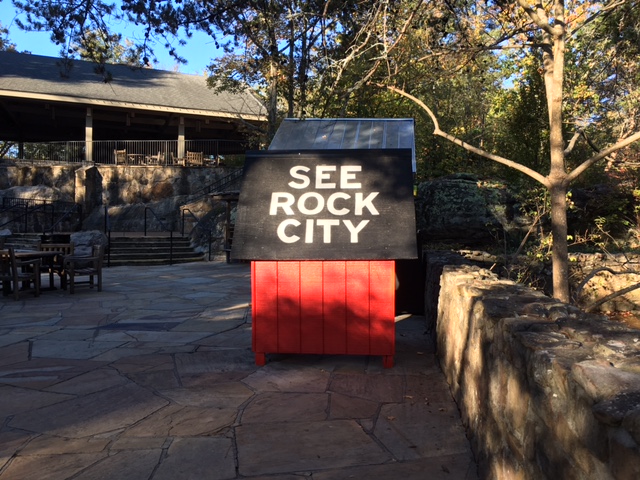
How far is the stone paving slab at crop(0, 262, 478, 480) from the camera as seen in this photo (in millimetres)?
2840

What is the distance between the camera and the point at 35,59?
26.8m

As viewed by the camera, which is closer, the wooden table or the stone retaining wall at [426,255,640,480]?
the stone retaining wall at [426,255,640,480]

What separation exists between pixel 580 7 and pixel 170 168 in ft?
67.9

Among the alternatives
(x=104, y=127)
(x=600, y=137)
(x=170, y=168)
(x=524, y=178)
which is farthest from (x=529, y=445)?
Answer: (x=104, y=127)

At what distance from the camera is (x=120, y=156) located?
2548cm

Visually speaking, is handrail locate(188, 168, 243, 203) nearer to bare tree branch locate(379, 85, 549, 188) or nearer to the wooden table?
the wooden table

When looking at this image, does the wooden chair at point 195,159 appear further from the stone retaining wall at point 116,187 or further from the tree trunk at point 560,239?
the tree trunk at point 560,239

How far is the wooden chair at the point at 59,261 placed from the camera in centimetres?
966

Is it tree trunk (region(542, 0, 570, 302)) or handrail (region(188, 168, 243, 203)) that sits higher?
handrail (region(188, 168, 243, 203))

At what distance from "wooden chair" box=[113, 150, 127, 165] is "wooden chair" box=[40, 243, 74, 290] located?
627 inches

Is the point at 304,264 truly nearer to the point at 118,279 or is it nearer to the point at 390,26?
the point at 390,26

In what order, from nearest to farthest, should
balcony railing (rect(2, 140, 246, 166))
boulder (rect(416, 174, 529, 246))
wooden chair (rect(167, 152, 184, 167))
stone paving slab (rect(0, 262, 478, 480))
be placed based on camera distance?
1. stone paving slab (rect(0, 262, 478, 480))
2. boulder (rect(416, 174, 529, 246))
3. balcony railing (rect(2, 140, 246, 166))
4. wooden chair (rect(167, 152, 184, 167))

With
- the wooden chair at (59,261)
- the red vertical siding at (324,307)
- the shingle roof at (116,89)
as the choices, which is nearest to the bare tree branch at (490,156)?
the red vertical siding at (324,307)

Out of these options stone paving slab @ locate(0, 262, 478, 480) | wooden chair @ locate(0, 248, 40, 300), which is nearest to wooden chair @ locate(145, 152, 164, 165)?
wooden chair @ locate(0, 248, 40, 300)
